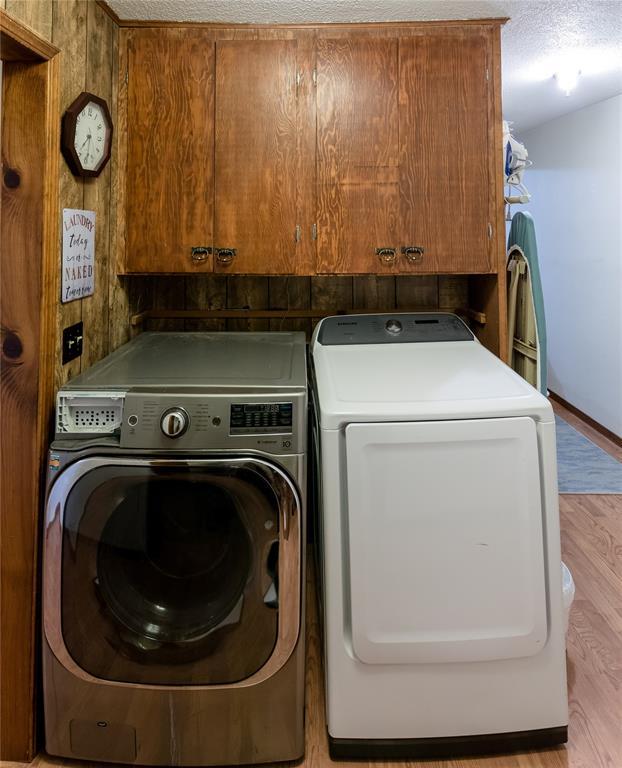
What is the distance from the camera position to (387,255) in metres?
2.28

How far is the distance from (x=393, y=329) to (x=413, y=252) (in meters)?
0.32

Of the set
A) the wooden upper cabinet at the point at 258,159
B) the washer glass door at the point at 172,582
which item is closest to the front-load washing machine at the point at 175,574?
the washer glass door at the point at 172,582

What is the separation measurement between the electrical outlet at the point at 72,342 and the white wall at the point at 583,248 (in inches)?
146

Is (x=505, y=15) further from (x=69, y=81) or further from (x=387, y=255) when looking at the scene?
(x=69, y=81)

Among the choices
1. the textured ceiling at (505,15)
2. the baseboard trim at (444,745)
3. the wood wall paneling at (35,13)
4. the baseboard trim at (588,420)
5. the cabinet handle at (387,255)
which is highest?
the textured ceiling at (505,15)

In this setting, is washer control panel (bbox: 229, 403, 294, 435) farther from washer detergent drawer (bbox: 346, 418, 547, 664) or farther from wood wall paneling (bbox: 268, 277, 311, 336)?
wood wall paneling (bbox: 268, 277, 311, 336)

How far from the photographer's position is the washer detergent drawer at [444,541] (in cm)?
155

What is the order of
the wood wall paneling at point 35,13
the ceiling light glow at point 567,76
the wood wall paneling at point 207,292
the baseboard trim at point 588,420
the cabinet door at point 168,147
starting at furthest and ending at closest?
the baseboard trim at point 588,420 → the ceiling light glow at point 567,76 → the wood wall paneling at point 207,292 → the cabinet door at point 168,147 → the wood wall paneling at point 35,13

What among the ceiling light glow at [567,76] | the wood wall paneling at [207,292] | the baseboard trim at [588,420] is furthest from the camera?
the baseboard trim at [588,420]

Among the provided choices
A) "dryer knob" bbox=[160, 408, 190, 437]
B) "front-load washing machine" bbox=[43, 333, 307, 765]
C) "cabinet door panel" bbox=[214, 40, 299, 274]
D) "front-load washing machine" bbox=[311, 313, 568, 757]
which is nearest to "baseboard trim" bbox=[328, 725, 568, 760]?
"front-load washing machine" bbox=[311, 313, 568, 757]

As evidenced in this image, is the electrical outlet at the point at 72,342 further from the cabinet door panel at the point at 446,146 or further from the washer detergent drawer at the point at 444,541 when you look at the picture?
the cabinet door panel at the point at 446,146

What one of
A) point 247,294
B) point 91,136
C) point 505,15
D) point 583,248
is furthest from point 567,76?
point 91,136

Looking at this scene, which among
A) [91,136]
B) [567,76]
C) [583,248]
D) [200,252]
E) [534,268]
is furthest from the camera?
[583,248]

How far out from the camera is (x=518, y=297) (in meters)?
2.41
